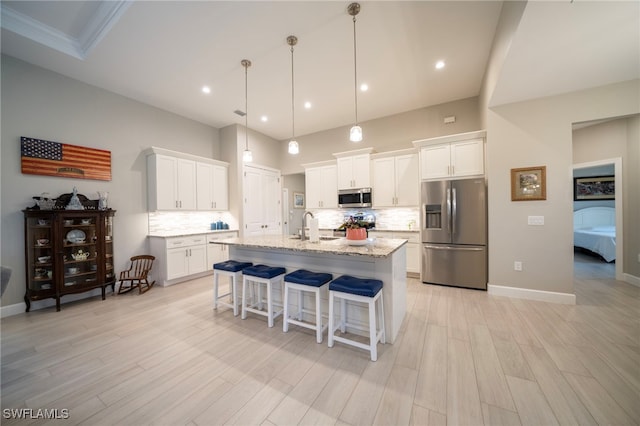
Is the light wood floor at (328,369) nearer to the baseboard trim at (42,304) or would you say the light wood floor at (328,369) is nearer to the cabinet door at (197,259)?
the baseboard trim at (42,304)

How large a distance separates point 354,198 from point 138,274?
444 centimetres

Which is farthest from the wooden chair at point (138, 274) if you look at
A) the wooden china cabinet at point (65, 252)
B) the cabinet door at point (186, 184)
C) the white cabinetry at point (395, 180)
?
the white cabinetry at point (395, 180)

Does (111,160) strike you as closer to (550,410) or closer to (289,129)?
(289,129)

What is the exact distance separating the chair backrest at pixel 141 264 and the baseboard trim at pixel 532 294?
579 cm

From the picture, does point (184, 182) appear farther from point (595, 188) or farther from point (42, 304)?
point (595, 188)

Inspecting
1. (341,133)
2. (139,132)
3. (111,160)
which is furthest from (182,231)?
(341,133)

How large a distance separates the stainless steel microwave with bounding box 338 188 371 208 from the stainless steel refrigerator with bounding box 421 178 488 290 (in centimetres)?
119

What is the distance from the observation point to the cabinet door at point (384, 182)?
4.82 meters

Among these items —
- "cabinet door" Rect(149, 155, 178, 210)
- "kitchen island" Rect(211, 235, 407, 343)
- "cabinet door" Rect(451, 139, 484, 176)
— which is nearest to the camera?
"kitchen island" Rect(211, 235, 407, 343)

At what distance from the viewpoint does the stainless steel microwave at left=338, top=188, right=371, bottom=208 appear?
4.97m

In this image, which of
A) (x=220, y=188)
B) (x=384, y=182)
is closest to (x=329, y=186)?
(x=384, y=182)

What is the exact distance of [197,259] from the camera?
4594 mm

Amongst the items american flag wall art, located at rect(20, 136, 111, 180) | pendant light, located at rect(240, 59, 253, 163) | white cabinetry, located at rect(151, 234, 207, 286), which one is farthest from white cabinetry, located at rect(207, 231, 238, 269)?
american flag wall art, located at rect(20, 136, 111, 180)

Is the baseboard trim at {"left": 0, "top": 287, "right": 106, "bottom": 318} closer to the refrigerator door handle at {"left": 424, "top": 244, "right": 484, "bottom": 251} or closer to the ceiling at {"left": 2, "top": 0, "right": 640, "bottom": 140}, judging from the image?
the ceiling at {"left": 2, "top": 0, "right": 640, "bottom": 140}
